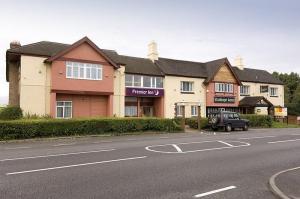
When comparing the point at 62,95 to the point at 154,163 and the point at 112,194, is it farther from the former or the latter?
the point at 112,194

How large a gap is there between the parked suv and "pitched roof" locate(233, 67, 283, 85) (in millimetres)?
16244

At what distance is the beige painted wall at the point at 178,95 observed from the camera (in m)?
38.2

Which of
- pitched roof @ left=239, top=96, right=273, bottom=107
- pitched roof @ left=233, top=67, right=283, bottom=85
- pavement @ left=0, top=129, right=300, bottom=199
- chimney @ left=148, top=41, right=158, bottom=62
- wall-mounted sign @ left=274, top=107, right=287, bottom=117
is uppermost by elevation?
chimney @ left=148, top=41, right=158, bottom=62

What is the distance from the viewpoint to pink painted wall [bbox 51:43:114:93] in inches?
1188

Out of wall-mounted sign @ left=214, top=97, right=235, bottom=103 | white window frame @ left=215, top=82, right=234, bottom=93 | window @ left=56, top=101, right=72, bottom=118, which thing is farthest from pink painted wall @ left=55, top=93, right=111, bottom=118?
white window frame @ left=215, top=82, right=234, bottom=93

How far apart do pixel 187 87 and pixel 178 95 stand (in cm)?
211

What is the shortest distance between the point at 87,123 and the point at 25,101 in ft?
27.2

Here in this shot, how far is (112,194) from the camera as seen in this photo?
695cm

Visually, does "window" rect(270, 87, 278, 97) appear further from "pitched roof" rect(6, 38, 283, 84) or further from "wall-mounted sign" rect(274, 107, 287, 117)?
"wall-mounted sign" rect(274, 107, 287, 117)

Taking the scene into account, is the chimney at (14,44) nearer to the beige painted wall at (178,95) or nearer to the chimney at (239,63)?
the beige painted wall at (178,95)

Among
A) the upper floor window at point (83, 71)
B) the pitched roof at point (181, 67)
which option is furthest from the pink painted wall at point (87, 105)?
the pitched roof at point (181, 67)

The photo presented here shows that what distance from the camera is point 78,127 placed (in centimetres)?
2398

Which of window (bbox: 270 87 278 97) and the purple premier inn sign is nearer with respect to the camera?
the purple premier inn sign

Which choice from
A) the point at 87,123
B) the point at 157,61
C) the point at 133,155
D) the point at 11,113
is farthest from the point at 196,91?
the point at 133,155
